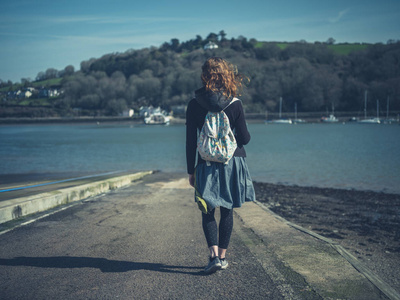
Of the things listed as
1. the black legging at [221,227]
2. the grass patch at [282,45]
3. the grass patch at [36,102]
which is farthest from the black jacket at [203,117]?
the grass patch at [282,45]

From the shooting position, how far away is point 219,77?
358 centimetres

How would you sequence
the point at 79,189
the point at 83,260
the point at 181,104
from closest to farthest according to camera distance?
the point at 83,260
the point at 79,189
the point at 181,104

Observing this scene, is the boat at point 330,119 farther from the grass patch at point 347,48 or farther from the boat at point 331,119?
the grass patch at point 347,48

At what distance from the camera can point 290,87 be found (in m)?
143

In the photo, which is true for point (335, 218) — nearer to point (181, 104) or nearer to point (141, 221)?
point (141, 221)

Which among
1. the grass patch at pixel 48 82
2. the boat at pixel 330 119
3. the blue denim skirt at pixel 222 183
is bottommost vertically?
the boat at pixel 330 119

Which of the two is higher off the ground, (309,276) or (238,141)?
(238,141)

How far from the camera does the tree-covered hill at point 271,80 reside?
136500 mm

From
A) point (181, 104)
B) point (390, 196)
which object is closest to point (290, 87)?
point (181, 104)

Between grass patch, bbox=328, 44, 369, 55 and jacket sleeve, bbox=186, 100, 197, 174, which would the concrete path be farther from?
grass patch, bbox=328, 44, 369, 55

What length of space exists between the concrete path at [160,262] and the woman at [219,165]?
0.40m

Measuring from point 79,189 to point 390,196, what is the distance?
10902 millimetres

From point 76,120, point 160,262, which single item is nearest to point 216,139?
point 160,262

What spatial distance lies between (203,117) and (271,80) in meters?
147
